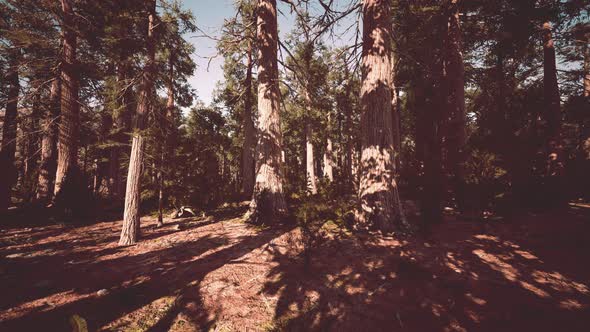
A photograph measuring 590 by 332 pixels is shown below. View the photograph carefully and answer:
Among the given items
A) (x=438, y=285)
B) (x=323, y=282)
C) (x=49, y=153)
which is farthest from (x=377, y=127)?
(x=49, y=153)

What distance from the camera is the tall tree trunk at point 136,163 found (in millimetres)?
5488

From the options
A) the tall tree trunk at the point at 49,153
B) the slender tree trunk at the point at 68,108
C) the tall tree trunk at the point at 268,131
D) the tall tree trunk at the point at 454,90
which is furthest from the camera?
the tall tree trunk at the point at 49,153

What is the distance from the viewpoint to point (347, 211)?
20.8 feet

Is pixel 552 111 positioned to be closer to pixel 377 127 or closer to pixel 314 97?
pixel 377 127

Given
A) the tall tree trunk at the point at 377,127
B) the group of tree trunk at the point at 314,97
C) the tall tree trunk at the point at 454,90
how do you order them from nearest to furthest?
the tall tree trunk at the point at 377,127 → the group of tree trunk at the point at 314,97 → the tall tree trunk at the point at 454,90

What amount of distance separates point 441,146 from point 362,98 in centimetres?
469

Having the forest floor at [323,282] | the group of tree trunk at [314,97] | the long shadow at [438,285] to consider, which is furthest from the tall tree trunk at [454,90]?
the long shadow at [438,285]

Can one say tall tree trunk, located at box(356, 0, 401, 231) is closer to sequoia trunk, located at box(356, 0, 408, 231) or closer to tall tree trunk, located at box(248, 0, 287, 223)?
sequoia trunk, located at box(356, 0, 408, 231)

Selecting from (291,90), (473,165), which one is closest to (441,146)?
(473,165)

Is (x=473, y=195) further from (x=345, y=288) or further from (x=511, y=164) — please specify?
(x=345, y=288)

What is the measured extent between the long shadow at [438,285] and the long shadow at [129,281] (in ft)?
3.85

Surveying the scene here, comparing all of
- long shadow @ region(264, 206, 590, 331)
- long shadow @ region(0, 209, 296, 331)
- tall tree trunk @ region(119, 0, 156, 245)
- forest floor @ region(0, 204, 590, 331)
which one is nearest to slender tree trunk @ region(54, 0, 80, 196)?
forest floor @ region(0, 204, 590, 331)

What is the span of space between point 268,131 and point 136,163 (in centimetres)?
358

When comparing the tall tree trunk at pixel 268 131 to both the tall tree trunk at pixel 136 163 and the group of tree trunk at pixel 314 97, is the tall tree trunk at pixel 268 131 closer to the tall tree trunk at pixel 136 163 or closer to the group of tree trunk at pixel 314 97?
the group of tree trunk at pixel 314 97
